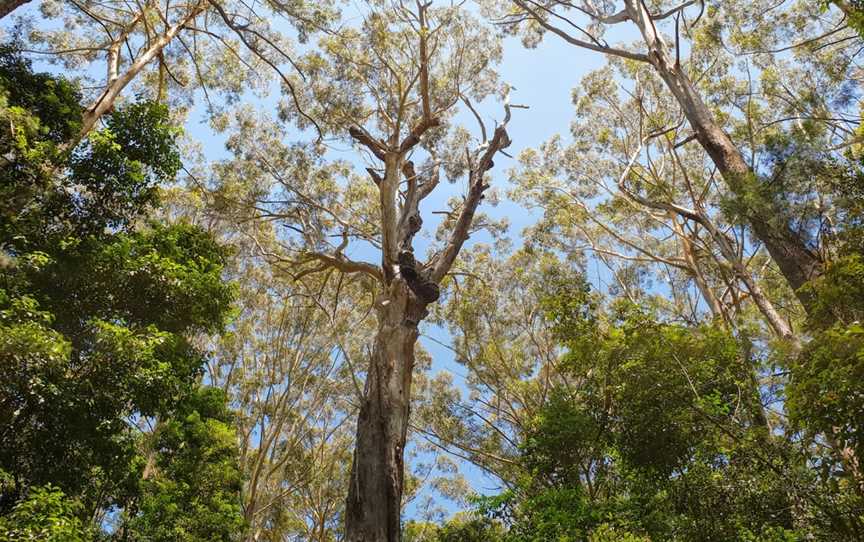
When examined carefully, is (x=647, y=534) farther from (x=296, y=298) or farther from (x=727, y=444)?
(x=296, y=298)

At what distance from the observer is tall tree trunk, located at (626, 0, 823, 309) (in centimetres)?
608

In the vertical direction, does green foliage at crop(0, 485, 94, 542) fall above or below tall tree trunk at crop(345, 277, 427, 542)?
below

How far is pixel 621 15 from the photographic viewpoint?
33.9 feet

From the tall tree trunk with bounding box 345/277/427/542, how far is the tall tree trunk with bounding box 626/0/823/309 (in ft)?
12.9

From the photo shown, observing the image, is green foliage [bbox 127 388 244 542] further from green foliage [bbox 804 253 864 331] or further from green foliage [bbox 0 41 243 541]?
green foliage [bbox 804 253 864 331]

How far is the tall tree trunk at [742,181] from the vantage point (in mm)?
6078

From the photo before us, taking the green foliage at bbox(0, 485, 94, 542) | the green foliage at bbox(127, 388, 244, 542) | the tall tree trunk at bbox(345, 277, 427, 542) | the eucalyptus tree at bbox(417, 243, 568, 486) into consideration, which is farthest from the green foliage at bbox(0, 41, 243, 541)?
the eucalyptus tree at bbox(417, 243, 568, 486)

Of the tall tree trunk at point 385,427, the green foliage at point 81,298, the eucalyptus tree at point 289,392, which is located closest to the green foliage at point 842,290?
the tall tree trunk at point 385,427

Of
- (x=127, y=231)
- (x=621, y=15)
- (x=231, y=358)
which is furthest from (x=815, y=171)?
(x=231, y=358)

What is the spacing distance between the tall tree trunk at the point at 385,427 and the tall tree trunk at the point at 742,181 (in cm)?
394

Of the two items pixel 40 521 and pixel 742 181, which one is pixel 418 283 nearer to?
pixel 742 181

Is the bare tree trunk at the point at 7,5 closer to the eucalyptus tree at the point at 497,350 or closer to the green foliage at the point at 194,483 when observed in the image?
the green foliage at the point at 194,483

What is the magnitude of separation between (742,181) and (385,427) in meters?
4.80

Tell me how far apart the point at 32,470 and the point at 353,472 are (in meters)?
3.04
